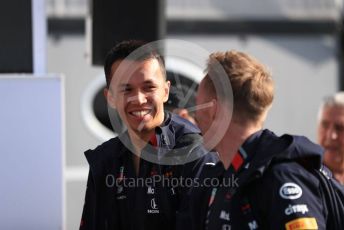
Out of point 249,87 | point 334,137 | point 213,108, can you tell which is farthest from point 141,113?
point 334,137

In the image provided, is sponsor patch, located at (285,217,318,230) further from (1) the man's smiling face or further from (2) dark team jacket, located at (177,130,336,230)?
(1) the man's smiling face

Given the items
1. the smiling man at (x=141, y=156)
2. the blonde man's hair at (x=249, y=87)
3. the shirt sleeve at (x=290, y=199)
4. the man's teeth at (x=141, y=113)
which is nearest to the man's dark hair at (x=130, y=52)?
the smiling man at (x=141, y=156)

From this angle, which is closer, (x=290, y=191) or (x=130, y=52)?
(x=290, y=191)

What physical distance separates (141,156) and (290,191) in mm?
826

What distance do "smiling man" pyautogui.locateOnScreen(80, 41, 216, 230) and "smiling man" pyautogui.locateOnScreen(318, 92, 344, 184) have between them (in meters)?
1.58

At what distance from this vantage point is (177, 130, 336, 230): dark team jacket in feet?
6.99

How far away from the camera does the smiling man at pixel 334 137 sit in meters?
4.27

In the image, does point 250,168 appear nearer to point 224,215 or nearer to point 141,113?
point 224,215

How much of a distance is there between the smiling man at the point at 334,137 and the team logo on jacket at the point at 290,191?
216 centimetres

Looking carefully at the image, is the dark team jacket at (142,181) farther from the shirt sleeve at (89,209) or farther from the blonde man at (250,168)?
the blonde man at (250,168)

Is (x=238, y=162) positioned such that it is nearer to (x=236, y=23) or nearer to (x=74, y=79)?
(x=74, y=79)

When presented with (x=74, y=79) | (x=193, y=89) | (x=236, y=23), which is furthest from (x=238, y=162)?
(x=236, y=23)

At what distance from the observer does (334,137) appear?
4281mm

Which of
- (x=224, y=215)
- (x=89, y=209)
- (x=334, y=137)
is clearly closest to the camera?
(x=224, y=215)
